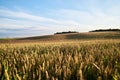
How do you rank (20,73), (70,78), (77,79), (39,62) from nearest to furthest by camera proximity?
(77,79)
(70,78)
(20,73)
(39,62)

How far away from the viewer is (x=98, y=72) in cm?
388

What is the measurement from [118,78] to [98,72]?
18.8 inches

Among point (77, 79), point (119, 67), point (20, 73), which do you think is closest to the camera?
point (77, 79)

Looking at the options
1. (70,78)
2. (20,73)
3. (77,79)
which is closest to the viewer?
(77,79)

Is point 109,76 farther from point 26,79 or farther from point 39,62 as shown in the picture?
point 39,62

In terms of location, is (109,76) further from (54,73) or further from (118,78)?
(54,73)

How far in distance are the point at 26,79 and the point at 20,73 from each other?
1.16 ft

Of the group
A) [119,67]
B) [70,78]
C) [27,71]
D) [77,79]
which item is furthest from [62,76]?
[119,67]

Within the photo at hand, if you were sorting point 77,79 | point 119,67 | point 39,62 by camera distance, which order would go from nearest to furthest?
point 77,79 → point 119,67 → point 39,62

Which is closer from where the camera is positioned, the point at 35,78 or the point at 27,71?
the point at 35,78

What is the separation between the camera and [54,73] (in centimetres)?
384

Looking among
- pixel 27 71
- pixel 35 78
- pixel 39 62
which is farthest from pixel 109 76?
pixel 39 62

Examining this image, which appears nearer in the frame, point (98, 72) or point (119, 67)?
point (98, 72)

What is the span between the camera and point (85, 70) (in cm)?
421
